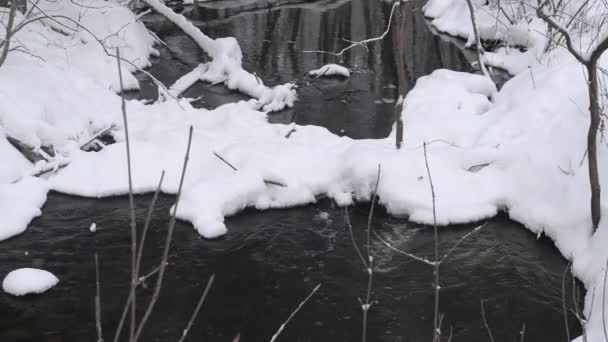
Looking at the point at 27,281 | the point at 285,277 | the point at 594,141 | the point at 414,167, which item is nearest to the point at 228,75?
Result: the point at 414,167

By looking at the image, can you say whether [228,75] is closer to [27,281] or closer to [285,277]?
[285,277]

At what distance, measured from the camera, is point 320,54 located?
15.4 meters

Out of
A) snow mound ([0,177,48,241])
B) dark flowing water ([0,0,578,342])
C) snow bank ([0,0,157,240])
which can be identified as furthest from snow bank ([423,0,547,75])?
snow mound ([0,177,48,241])

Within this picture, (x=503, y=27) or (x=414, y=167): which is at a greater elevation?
(x=503, y=27)

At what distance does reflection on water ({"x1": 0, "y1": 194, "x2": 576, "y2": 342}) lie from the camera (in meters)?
6.22

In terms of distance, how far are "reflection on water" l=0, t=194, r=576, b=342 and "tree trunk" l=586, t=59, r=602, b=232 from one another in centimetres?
69

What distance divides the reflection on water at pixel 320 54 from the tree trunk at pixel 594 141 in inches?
164

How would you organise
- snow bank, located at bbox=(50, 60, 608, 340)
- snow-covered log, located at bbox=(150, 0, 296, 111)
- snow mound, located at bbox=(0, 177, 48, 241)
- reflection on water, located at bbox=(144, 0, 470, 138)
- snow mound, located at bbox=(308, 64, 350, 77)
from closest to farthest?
snow mound, located at bbox=(0, 177, 48, 241), snow bank, located at bbox=(50, 60, 608, 340), reflection on water, located at bbox=(144, 0, 470, 138), snow-covered log, located at bbox=(150, 0, 296, 111), snow mound, located at bbox=(308, 64, 350, 77)

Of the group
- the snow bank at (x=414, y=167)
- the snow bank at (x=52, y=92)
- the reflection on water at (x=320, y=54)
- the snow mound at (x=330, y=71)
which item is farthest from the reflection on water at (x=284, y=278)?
the snow mound at (x=330, y=71)

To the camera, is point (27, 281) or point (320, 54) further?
point (320, 54)

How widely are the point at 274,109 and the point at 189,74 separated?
2467 millimetres

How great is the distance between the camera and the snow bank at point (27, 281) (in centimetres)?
654

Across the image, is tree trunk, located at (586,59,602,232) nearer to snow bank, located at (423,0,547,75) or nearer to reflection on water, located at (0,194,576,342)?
reflection on water, located at (0,194,576,342)

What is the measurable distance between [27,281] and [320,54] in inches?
399
